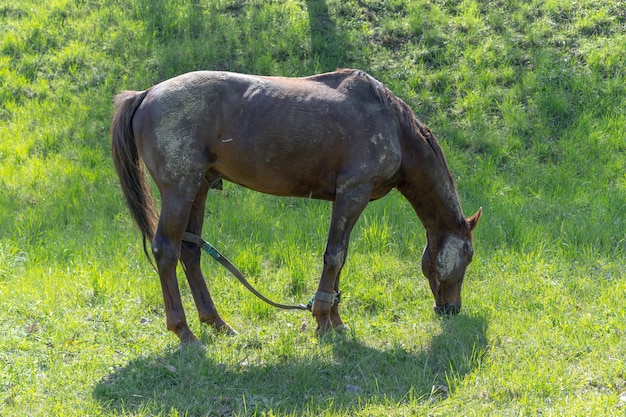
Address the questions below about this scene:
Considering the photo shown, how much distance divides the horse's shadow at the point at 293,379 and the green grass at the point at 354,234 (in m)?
0.02

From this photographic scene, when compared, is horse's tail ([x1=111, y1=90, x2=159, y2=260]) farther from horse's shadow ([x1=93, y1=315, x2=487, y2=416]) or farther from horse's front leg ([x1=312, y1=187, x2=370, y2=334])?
horse's front leg ([x1=312, y1=187, x2=370, y2=334])

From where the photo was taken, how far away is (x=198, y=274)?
662 centimetres

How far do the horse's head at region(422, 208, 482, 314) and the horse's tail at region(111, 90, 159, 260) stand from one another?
2549mm

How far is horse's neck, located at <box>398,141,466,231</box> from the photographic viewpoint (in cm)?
651

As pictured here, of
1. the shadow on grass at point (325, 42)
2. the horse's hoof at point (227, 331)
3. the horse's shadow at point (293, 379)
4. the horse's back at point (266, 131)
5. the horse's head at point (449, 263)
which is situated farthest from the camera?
the shadow on grass at point (325, 42)

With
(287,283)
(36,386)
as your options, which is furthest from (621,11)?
(36,386)

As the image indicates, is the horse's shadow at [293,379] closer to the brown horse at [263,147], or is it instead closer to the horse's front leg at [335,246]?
the horse's front leg at [335,246]

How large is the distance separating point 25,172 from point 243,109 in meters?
5.46

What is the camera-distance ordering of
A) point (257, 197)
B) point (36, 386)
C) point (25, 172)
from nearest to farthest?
point (36, 386) < point (257, 197) < point (25, 172)

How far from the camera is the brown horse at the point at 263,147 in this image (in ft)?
19.8

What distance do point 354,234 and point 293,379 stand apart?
10.4ft

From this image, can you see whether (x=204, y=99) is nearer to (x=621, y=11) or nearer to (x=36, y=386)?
(x=36, y=386)

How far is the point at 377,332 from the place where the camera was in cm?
650

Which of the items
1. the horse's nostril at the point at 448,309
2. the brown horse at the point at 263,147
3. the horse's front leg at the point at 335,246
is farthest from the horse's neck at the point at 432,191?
the horse's nostril at the point at 448,309
